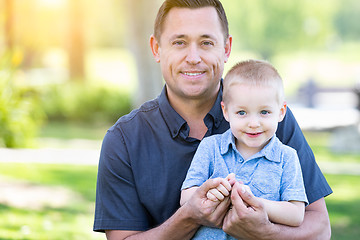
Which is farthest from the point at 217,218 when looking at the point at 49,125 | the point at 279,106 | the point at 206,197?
the point at 49,125

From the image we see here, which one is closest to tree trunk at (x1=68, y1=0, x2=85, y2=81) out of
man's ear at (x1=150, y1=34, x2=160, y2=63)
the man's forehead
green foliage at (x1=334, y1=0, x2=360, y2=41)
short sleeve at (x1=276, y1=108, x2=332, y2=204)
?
man's ear at (x1=150, y1=34, x2=160, y2=63)

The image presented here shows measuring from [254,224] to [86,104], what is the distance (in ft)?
56.5

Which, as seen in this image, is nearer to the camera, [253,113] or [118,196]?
[253,113]

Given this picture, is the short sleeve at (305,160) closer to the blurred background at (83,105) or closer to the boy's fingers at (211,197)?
the boy's fingers at (211,197)

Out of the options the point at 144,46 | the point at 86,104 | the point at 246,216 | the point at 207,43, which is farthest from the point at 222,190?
the point at 86,104

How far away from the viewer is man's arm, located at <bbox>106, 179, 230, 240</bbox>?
276 centimetres

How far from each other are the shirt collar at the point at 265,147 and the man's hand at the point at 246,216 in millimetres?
248

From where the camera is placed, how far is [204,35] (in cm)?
323

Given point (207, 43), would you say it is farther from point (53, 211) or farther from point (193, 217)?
point (53, 211)

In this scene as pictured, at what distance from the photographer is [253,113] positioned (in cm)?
284

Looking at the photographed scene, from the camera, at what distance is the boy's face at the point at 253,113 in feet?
9.29

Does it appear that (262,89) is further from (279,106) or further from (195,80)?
(195,80)

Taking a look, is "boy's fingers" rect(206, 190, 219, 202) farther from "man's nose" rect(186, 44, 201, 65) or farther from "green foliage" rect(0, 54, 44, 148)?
"green foliage" rect(0, 54, 44, 148)

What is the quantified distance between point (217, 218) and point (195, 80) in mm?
789
